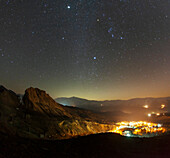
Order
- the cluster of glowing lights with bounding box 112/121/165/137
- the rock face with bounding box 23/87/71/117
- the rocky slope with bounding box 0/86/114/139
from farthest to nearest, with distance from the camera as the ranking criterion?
the cluster of glowing lights with bounding box 112/121/165/137, the rock face with bounding box 23/87/71/117, the rocky slope with bounding box 0/86/114/139

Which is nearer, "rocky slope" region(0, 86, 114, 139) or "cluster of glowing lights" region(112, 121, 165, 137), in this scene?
"rocky slope" region(0, 86, 114, 139)

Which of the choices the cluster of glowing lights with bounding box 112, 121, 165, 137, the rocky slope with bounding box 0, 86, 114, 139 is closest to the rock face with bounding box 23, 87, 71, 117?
the rocky slope with bounding box 0, 86, 114, 139

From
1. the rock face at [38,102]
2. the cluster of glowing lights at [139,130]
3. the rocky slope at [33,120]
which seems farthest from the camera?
the cluster of glowing lights at [139,130]

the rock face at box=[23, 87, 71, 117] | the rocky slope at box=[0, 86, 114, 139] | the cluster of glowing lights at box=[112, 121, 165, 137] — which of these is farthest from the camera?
the cluster of glowing lights at box=[112, 121, 165, 137]

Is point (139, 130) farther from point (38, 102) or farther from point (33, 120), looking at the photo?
point (33, 120)

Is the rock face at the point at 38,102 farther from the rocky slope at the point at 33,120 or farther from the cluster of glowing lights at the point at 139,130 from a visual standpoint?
the cluster of glowing lights at the point at 139,130

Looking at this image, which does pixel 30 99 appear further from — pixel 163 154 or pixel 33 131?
pixel 163 154

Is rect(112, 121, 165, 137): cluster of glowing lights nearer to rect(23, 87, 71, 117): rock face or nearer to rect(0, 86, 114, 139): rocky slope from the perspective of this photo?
rect(0, 86, 114, 139): rocky slope

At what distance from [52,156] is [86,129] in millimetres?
23583

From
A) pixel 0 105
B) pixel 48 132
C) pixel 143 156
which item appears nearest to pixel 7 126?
pixel 0 105

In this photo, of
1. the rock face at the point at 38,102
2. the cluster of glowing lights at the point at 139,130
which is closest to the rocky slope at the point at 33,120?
the rock face at the point at 38,102

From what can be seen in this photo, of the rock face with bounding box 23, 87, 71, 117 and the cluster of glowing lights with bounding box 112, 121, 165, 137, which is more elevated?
the rock face with bounding box 23, 87, 71, 117

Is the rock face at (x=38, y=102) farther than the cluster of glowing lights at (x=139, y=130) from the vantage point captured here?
No

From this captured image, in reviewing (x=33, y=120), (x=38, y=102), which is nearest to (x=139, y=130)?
(x=38, y=102)
